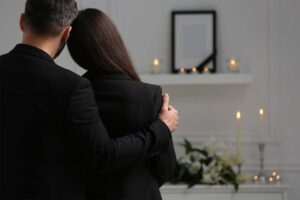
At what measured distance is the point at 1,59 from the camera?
4.17 ft

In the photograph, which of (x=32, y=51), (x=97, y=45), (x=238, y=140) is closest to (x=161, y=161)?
(x=97, y=45)

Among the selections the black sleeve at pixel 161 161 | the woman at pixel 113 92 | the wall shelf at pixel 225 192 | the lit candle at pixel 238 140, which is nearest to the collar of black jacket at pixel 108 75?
the woman at pixel 113 92

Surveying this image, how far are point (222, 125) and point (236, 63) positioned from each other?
41cm

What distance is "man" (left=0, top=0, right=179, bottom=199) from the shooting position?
1.23 m

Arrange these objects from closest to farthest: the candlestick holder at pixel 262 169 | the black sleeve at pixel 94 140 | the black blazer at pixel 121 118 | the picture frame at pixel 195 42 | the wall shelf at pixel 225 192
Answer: the black sleeve at pixel 94 140 < the black blazer at pixel 121 118 < the wall shelf at pixel 225 192 < the candlestick holder at pixel 262 169 < the picture frame at pixel 195 42

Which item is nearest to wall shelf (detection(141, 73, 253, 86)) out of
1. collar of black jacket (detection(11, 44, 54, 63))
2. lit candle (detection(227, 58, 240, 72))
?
lit candle (detection(227, 58, 240, 72))

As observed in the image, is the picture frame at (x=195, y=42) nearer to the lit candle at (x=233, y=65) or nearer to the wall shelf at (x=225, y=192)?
the lit candle at (x=233, y=65)

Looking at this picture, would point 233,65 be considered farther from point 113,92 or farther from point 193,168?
point 113,92

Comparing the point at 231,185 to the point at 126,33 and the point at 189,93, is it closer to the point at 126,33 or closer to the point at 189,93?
the point at 189,93

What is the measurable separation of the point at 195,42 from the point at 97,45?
6.90 feet

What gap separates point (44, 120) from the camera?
1.23 m

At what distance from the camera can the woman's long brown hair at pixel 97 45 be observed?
1.42 m

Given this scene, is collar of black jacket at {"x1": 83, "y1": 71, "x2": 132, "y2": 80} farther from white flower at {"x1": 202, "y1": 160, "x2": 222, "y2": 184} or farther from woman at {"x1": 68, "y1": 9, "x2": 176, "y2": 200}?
white flower at {"x1": 202, "y1": 160, "x2": 222, "y2": 184}

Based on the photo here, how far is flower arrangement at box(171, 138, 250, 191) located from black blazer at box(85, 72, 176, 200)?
1.71 meters
